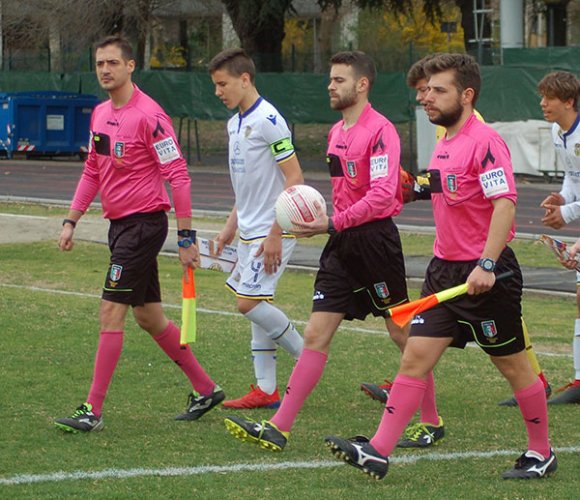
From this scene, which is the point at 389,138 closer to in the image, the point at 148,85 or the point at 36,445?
the point at 36,445

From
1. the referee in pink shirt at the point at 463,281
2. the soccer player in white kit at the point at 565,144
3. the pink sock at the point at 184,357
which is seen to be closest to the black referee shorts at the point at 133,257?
the pink sock at the point at 184,357

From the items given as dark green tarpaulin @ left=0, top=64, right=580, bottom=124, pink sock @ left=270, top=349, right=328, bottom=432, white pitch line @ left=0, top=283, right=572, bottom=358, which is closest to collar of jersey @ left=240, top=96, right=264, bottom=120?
pink sock @ left=270, top=349, right=328, bottom=432

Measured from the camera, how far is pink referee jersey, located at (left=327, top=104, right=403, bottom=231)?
6.95 meters

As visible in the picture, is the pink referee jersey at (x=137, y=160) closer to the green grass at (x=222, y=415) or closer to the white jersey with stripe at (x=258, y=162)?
the white jersey with stripe at (x=258, y=162)

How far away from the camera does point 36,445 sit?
6.96 metres

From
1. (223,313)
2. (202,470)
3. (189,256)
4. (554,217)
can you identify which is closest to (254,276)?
(189,256)

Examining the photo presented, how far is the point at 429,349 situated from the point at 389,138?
4.72ft

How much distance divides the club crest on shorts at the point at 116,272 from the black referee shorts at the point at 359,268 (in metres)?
1.10

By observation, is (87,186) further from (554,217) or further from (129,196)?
(554,217)

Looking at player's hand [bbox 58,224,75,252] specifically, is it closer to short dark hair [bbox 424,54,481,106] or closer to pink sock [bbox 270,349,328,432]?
pink sock [bbox 270,349,328,432]

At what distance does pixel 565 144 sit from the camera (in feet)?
27.2

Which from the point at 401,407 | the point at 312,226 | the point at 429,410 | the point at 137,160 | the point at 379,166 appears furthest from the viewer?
the point at 137,160

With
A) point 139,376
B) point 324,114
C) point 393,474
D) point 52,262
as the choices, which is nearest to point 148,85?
point 324,114

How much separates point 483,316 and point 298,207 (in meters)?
1.11
